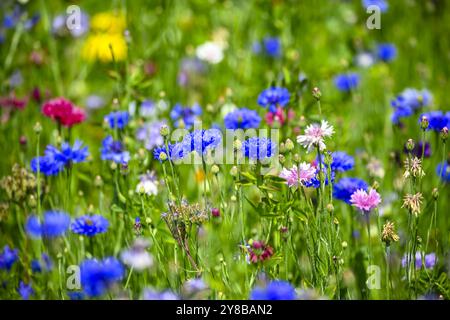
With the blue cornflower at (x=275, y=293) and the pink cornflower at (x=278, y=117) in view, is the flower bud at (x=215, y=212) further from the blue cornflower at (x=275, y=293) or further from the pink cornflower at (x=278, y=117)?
the pink cornflower at (x=278, y=117)

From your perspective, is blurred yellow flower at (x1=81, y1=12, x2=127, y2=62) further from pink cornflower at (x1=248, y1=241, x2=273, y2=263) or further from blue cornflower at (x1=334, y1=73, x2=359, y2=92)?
pink cornflower at (x1=248, y1=241, x2=273, y2=263)

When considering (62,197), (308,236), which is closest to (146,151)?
(62,197)

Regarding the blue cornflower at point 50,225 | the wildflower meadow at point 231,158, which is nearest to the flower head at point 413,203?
Answer: the wildflower meadow at point 231,158

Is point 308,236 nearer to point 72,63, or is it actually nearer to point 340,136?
point 340,136

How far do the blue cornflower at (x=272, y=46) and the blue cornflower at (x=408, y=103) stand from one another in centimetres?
72

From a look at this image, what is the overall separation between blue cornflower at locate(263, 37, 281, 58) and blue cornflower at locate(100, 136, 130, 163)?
1.03 m

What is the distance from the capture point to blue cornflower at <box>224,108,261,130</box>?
6.13 feet

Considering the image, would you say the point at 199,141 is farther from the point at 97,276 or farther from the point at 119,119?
the point at 119,119

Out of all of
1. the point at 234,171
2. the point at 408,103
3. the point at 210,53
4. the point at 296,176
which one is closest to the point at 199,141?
the point at 234,171

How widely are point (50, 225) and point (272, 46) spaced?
140 cm

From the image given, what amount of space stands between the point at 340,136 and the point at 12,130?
111 centimetres

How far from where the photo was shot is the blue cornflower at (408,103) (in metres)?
2.04

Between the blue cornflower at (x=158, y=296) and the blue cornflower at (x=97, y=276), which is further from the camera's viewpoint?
the blue cornflower at (x=97, y=276)

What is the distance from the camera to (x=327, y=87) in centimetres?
281
